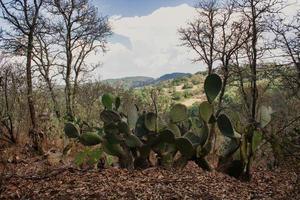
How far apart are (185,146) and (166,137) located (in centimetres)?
34

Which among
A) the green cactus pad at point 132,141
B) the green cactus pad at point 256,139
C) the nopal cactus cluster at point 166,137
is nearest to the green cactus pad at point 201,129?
the nopal cactus cluster at point 166,137

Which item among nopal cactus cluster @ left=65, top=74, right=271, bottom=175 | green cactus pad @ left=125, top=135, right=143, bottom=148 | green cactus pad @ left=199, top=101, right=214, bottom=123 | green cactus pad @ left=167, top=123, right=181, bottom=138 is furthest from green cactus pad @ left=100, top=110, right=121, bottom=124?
green cactus pad @ left=199, top=101, right=214, bottom=123

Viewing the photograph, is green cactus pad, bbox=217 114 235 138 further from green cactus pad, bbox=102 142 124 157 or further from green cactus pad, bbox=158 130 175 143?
green cactus pad, bbox=102 142 124 157

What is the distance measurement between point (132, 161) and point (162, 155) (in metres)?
0.49

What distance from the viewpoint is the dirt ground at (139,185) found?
537cm

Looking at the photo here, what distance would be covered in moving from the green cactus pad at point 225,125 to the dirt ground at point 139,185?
67 cm

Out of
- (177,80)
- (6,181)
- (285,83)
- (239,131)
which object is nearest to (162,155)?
(239,131)

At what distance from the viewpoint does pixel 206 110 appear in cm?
700

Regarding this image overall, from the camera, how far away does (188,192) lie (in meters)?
5.50

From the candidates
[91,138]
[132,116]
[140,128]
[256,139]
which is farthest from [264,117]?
[91,138]

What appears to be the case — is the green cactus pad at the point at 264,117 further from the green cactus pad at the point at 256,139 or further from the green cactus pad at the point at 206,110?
the green cactus pad at the point at 206,110

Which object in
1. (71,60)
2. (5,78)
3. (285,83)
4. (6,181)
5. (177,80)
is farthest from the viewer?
(177,80)

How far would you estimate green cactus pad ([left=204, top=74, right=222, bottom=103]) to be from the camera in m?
7.05

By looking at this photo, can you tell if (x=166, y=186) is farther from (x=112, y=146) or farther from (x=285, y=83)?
(x=285, y=83)
